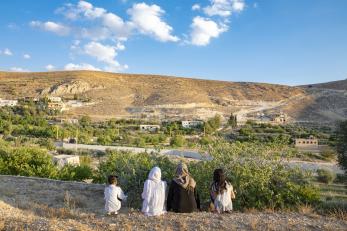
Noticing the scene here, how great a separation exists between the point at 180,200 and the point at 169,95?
266 ft

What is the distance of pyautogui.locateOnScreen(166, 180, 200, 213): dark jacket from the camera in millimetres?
7832

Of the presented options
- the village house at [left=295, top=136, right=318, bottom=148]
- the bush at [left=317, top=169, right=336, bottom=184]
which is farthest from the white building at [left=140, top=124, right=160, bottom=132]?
the bush at [left=317, top=169, right=336, bottom=184]

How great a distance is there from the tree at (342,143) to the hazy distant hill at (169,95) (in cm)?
5966

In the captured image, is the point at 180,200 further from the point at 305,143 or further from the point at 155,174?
the point at 305,143

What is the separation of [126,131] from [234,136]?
1510 centimetres

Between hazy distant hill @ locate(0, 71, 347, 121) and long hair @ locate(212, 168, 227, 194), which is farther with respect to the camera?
hazy distant hill @ locate(0, 71, 347, 121)

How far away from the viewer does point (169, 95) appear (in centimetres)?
8881

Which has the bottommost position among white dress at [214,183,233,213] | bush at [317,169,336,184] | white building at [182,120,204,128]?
bush at [317,169,336,184]

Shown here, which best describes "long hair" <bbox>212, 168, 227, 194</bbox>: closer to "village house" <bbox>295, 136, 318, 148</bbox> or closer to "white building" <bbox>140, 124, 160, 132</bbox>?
"village house" <bbox>295, 136, 318, 148</bbox>

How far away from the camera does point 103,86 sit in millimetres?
96625

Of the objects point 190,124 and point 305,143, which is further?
point 190,124

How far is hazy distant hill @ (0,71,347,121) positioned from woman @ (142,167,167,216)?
2597 inches

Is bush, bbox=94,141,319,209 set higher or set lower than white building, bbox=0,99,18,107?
lower

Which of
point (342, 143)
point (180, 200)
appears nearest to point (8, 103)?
point (342, 143)
